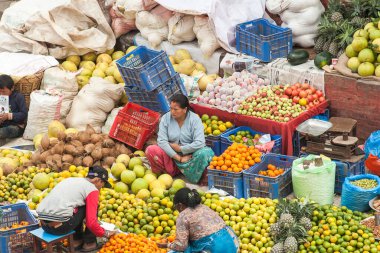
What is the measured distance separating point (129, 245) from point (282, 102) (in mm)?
3019

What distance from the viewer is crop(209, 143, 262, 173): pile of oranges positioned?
8.60m

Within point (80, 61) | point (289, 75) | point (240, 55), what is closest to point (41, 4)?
point (80, 61)

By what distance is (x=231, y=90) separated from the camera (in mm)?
9844

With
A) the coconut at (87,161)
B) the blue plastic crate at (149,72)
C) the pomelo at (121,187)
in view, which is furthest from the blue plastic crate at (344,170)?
the coconut at (87,161)

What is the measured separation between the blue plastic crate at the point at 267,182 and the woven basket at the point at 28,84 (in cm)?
362

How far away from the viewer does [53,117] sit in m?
10.5

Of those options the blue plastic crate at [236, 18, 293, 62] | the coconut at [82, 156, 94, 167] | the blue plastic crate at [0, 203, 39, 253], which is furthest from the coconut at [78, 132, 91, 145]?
the blue plastic crate at [236, 18, 293, 62]

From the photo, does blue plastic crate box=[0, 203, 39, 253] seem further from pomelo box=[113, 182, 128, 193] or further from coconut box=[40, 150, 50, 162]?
coconut box=[40, 150, 50, 162]

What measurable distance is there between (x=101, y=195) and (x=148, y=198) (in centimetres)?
51

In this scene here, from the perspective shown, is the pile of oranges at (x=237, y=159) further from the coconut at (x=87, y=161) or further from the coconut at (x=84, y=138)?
the coconut at (x=84, y=138)

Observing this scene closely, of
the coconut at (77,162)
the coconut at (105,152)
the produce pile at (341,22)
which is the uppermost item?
the produce pile at (341,22)

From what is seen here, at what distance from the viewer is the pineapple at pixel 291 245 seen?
7117 mm

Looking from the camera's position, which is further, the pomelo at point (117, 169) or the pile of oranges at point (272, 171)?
the pomelo at point (117, 169)

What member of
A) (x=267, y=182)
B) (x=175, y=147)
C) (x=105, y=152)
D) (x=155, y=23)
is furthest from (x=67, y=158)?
(x=155, y=23)
